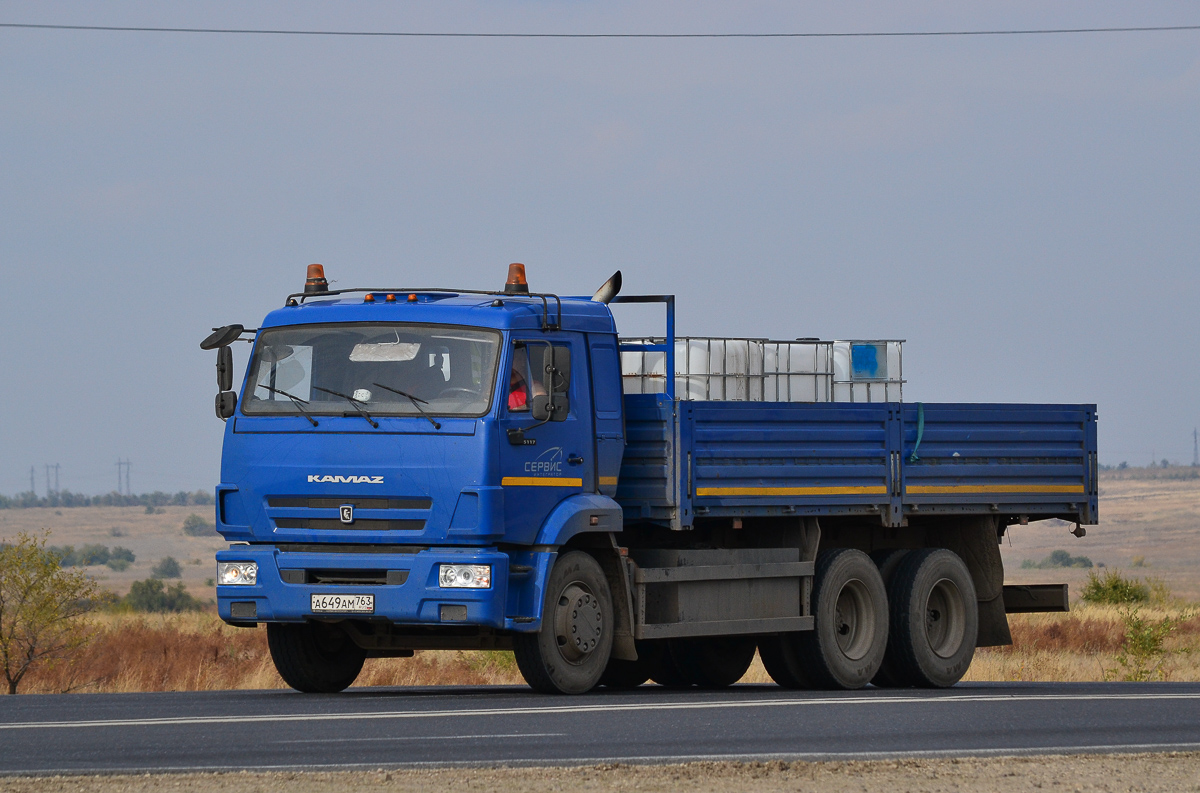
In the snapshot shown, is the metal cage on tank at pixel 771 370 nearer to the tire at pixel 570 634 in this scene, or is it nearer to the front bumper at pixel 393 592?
the tire at pixel 570 634

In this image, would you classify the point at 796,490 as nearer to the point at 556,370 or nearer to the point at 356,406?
the point at 556,370

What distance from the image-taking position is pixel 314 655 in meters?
14.8

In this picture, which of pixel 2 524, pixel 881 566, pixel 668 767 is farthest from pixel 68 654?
pixel 2 524

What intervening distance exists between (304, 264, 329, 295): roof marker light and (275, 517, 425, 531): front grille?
207cm

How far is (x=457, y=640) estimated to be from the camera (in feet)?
45.4

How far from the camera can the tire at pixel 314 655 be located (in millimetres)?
14531

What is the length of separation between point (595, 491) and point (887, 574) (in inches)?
170

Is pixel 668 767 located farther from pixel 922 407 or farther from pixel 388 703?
pixel 922 407

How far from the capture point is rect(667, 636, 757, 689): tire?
18047 mm

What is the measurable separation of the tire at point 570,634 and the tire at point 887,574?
413 centimetres

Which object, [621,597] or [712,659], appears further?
[712,659]

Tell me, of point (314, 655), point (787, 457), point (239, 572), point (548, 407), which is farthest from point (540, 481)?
point (787, 457)

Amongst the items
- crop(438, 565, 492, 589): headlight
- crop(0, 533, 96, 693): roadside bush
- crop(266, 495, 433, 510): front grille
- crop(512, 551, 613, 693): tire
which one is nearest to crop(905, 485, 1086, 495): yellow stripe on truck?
crop(512, 551, 613, 693): tire

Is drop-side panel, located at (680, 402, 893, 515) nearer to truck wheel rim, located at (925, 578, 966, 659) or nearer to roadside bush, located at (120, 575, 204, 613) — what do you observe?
truck wheel rim, located at (925, 578, 966, 659)
